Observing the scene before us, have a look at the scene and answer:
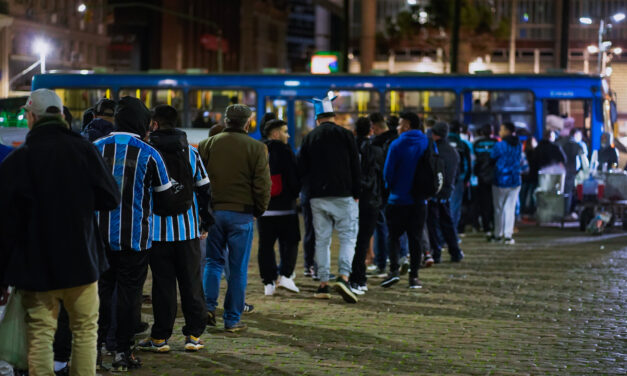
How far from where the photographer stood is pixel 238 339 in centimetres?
932

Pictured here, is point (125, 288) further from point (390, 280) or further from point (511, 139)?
point (511, 139)

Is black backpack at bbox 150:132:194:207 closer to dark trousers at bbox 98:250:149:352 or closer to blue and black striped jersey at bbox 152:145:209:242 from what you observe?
blue and black striped jersey at bbox 152:145:209:242

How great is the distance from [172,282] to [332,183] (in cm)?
334

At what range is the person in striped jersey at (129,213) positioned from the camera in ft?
25.1

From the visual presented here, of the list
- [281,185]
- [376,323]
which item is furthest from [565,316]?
[281,185]

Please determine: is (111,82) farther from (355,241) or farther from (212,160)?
(212,160)

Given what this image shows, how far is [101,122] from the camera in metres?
9.73

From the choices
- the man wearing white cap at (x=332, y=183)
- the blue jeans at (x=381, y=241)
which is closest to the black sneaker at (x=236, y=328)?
the man wearing white cap at (x=332, y=183)

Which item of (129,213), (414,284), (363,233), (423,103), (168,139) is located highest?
(423,103)

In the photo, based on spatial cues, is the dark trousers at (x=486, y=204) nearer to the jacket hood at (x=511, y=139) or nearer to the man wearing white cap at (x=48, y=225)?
the jacket hood at (x=511, y=139)

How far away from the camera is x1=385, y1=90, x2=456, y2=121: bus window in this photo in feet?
85.3

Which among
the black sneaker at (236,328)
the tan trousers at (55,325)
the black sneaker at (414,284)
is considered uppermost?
the tan trousers at (55,325)

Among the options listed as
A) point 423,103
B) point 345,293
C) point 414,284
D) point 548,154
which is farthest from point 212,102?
point 345,293

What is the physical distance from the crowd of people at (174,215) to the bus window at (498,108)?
10161mm
